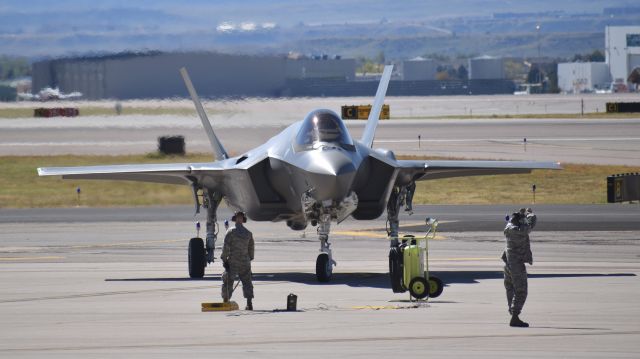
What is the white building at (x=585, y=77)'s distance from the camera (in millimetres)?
160250

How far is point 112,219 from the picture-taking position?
37.1 meters

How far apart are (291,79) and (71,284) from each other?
152 ft

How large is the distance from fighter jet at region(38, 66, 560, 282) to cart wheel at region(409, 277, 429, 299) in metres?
2.97

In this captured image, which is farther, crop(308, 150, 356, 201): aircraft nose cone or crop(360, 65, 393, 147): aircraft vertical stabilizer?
crop(360, 65, 393, 147): aircraft vertical stabilizer

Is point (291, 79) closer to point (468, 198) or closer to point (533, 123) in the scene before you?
point (533, 123)

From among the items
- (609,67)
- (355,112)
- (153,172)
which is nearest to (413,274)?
(153,172)

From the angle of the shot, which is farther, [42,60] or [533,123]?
[533,123]

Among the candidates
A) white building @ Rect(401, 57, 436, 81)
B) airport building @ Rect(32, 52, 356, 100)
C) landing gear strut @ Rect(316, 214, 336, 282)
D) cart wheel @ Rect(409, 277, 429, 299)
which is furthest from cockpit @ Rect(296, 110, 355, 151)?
white building @ Rect(401, 57, 436, 81)

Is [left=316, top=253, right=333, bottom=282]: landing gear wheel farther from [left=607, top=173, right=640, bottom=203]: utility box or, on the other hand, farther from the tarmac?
[left=607, top=173, right=640, bottom=203]: utility box

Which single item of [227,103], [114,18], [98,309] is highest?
[114,18]

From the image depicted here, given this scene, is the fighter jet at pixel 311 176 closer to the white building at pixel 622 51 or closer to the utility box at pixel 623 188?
the utility box at pixel 623 188

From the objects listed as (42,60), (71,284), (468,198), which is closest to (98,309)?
(71,284)

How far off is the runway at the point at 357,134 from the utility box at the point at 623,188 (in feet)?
42.6

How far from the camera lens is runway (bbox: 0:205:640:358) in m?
14.0
